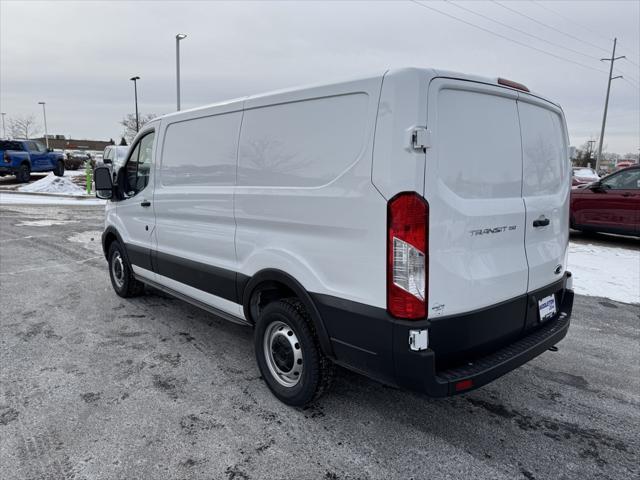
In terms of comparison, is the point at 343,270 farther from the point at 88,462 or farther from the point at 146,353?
the point at 146,353

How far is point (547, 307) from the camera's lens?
328cm

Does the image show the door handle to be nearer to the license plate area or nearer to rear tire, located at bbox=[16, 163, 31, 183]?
the license plate area

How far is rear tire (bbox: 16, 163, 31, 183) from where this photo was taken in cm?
2238

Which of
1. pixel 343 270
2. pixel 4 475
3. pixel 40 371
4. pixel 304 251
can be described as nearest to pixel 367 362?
pixel 343 270

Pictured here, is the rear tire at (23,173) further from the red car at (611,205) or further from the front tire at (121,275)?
the red car at (611,205)

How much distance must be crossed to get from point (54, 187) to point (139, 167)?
1852 cm

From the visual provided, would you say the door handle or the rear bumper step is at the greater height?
the door handle

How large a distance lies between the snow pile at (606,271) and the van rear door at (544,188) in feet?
11.5

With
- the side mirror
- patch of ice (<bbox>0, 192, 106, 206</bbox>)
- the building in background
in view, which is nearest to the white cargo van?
the side mirror

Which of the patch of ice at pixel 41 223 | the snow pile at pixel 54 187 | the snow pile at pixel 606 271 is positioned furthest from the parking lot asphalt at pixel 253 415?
the snow pile at pixel 54 187

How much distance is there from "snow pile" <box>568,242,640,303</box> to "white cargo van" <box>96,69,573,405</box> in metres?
3.41

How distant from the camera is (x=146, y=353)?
4.11 meters

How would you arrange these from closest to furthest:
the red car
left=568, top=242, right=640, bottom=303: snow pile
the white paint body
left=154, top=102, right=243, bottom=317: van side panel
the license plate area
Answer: the white paint body
the license plate area
left=154, top=102, right=243, bottom=317: van side panel
left=568, top=242, right=640, bottom=303: snow pile
the red car

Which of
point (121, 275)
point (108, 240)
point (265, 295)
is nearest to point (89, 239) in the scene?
point (108, 240)
